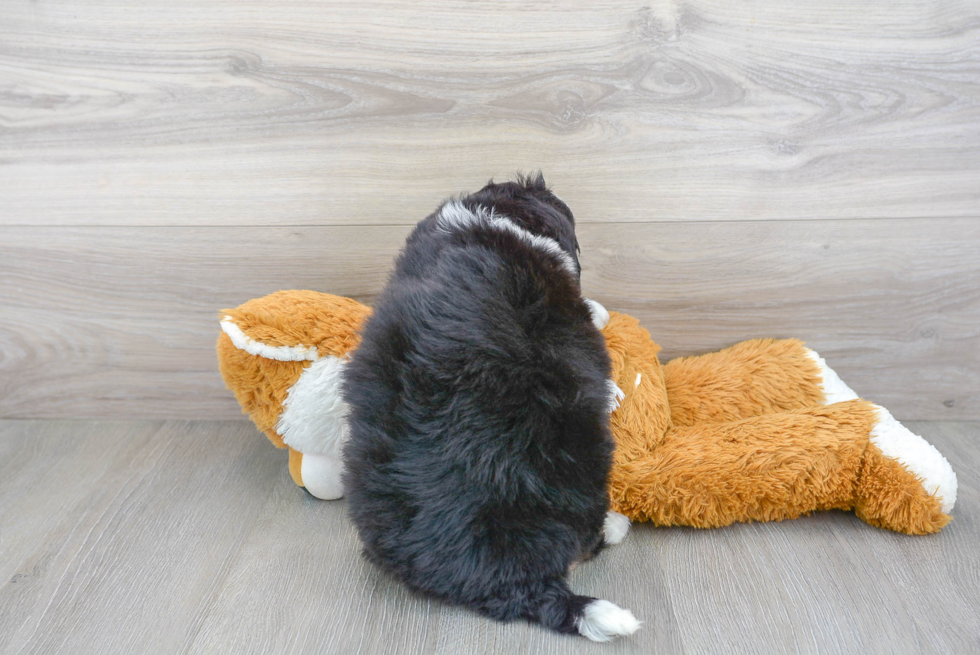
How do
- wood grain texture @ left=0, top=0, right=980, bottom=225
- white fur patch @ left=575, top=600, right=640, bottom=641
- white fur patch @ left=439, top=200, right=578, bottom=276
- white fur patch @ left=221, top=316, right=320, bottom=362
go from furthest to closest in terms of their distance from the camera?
1. wood grain texture @ left=0, top=0, right=980, bottom=225
2. white fur patch @ left=221, top=316, right=320, bottom=362
3. white fur patch @ left=439, top=200, right=578, bottom=276
4. white fur patch @ left=575, top=600, right=640, bottom=641

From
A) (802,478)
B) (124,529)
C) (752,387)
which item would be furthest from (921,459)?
(124,529)

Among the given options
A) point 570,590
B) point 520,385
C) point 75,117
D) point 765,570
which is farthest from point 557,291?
point 75,117

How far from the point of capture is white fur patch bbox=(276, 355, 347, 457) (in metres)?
0.97

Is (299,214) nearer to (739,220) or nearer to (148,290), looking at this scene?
(148,290)

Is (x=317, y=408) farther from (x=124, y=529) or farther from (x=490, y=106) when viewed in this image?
(x=490, y=106)

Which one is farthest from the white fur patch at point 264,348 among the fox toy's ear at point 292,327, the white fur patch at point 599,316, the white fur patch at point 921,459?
the white fur patch at point 921,459

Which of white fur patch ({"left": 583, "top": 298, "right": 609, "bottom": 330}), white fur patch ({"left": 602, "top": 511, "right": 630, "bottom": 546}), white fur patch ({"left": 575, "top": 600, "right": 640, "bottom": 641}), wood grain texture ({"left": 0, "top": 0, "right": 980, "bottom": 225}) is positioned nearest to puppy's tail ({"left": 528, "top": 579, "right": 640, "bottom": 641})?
white fur patch ({"left": 575, "top": 600, "right": 640, "bottom": 641})

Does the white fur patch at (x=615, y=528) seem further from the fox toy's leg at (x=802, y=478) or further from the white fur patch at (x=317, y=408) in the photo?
the white fur patch at (x=317, y=408)

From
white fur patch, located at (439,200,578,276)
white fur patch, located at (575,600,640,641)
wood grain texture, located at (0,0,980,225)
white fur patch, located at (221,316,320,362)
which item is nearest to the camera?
white fur patch, located at (575,600,640,641)

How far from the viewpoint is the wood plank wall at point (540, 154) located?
3.46ft

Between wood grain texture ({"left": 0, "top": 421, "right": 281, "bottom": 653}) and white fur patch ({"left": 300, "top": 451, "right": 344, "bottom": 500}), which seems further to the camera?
white fur patch ({"left": 300, "top": 451, "right": 344, "bottom": 500})

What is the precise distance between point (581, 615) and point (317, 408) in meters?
0.47

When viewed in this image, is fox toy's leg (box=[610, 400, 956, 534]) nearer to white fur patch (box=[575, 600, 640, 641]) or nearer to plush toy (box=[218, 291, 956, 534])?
plush toy (box=[218, 291, 956, 534])

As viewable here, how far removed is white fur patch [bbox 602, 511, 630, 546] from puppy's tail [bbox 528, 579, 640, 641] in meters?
0.15
